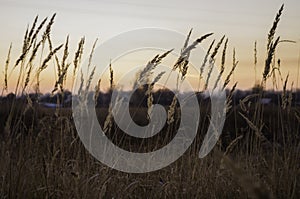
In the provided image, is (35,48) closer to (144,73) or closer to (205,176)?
(144,73)

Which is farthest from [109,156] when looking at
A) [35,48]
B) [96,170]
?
[35,48]

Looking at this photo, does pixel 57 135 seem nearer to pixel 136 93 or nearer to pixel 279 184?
pixel 136 93

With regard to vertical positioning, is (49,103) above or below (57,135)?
above

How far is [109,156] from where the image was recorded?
3369mm

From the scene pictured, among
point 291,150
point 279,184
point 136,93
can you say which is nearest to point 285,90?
point 291,150

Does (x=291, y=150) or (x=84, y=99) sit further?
(x=291, y=150)

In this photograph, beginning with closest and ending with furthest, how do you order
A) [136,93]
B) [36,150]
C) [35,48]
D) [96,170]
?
[35,48], [36,150], [96,170], [136,93]

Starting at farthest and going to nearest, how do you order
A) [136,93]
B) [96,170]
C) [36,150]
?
[136,93], [96,170], [36,150]

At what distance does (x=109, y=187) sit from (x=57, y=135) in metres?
0.51

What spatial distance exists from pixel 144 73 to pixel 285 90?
3.65 ft

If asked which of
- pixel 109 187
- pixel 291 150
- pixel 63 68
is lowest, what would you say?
pixel 109 187

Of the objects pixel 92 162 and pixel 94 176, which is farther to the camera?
pixel 92 162

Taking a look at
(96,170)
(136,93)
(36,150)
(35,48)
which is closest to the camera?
(35,48)

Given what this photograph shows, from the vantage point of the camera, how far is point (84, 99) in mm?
2863
